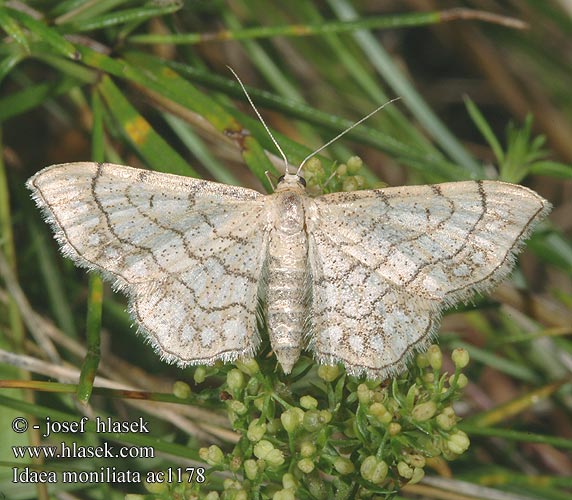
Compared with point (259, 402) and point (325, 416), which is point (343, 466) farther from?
point (259, 402)

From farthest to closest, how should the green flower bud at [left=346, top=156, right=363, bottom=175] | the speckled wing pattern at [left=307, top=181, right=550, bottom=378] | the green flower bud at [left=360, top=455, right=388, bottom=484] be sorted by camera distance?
the green flower bud at [left=346, top=156, right=363, bottom=175]
the speckled wing pattern at [left=307, top=181, right=550, bottom=378]
the green flower bud at [left=360, top=455, right=388, bottom=484]

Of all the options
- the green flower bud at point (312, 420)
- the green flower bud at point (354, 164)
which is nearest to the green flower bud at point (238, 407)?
the green flower bud at point (312, 420)

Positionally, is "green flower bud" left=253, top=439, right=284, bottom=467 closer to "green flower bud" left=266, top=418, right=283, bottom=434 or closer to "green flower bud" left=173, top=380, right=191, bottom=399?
"green flower bud" left=266, top=418, right=283, bottom=434

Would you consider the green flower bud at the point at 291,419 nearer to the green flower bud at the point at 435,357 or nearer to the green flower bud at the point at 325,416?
the green flower bud at the point at 325,416

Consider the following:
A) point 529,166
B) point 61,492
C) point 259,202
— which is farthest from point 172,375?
point 529,166

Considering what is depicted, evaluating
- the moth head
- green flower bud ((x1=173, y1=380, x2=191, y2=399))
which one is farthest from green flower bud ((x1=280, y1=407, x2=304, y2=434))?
the moth head

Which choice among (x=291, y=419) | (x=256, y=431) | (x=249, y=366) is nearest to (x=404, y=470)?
(x=291, y=419)

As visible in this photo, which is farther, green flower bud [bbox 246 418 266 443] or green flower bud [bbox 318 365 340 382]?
green flower bud [bbox 318 365 340 382]
